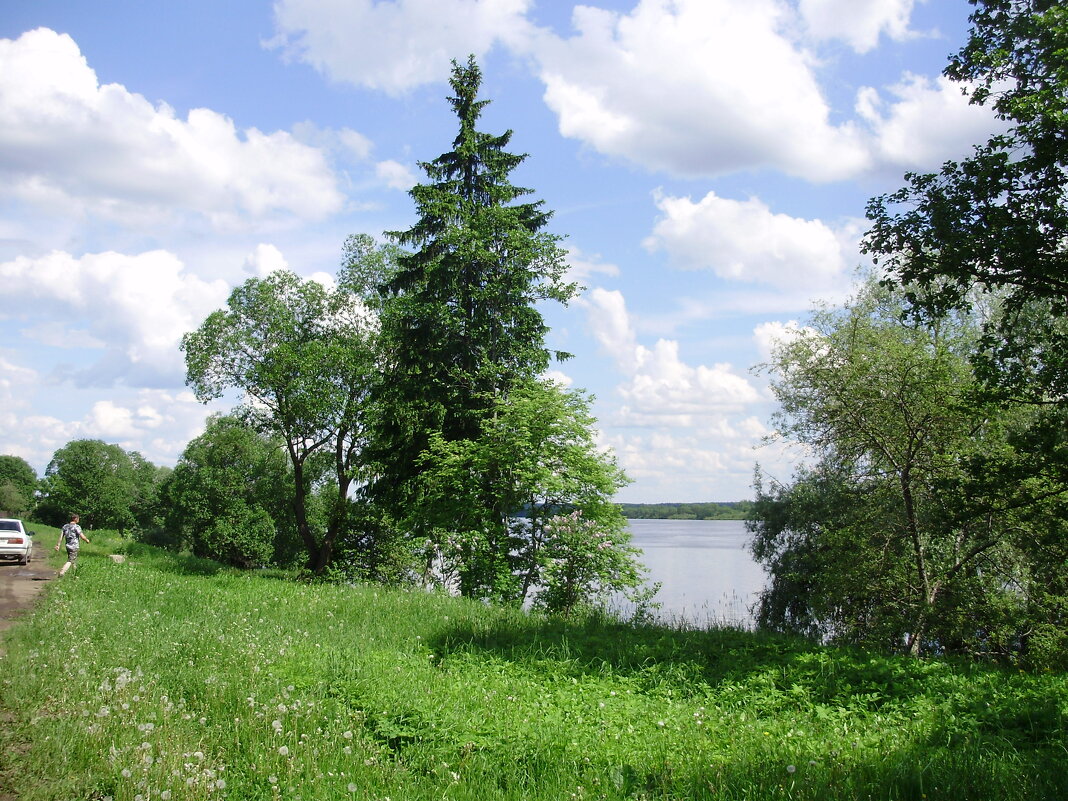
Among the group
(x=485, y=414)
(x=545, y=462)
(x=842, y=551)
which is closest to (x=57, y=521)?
(x=485, y=414)

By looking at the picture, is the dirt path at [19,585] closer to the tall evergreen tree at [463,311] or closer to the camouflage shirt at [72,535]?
the camouflage shirt at [72,535]

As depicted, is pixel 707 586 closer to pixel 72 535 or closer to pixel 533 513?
pixel 533 513

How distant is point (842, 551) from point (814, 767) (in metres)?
11.0

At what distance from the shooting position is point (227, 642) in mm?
9227

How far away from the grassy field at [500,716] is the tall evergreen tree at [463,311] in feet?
38.0

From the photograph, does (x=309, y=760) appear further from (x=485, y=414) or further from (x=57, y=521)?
(x=57, y=521)

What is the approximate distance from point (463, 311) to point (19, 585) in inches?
546

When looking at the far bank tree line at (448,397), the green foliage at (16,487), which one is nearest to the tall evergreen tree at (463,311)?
the far bank tree line at (448,397)

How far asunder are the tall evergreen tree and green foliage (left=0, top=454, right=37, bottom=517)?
85461 millimetres

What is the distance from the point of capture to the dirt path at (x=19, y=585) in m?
12.8

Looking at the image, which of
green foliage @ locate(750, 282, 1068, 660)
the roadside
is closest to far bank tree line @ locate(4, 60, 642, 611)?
green foliage @ locate(750, 282, 1068, 660)

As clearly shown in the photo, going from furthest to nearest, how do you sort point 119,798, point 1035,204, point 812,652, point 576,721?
point 1035,204
point 812,652
point 576,721
point 119,798

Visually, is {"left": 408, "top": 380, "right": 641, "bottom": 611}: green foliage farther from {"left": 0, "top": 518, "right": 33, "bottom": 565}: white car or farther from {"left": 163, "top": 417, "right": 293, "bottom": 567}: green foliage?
{"left": 163, "top": 417, "right": 293, "bottom": 567}: green foliage

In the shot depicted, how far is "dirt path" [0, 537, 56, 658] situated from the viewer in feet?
42.1
